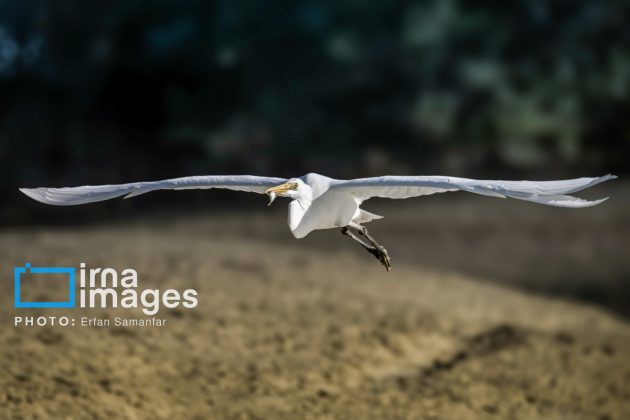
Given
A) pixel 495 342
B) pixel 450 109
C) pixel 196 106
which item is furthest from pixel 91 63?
pixel 495 342

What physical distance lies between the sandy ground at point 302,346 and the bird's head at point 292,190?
10.8 feet

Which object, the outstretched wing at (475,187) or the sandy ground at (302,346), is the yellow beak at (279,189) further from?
the sandy ground at (302,346)

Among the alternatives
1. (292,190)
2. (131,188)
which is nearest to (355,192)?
(292,190)

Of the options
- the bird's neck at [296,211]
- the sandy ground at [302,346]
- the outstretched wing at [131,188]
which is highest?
the outstretched wing at [131,188]

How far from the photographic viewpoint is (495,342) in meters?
8.03

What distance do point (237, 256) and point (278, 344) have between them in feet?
11.0

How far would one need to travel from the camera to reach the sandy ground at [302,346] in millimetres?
5777

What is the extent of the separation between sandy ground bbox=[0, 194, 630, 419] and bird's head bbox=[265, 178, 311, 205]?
330 cm

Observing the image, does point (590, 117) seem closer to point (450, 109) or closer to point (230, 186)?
point (450, 109)

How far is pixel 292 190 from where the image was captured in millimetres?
2729

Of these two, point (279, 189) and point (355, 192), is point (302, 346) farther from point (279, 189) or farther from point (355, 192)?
point (279, 189)

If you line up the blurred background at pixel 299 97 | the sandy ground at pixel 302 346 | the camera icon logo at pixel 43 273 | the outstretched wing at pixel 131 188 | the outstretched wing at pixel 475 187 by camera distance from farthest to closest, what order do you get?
the blurred background at pixel 299 97, the camera icon logo at pixel 43 273, the sandy ground at pixel 302 346, the outstretched wing at pixel 131 188, the outstretched wing at pixel 475 187

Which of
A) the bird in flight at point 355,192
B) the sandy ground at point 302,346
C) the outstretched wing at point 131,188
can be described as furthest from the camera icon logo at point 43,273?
the bird in flight at point 355,192

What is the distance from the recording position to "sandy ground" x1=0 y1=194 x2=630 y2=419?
19.0 feet
